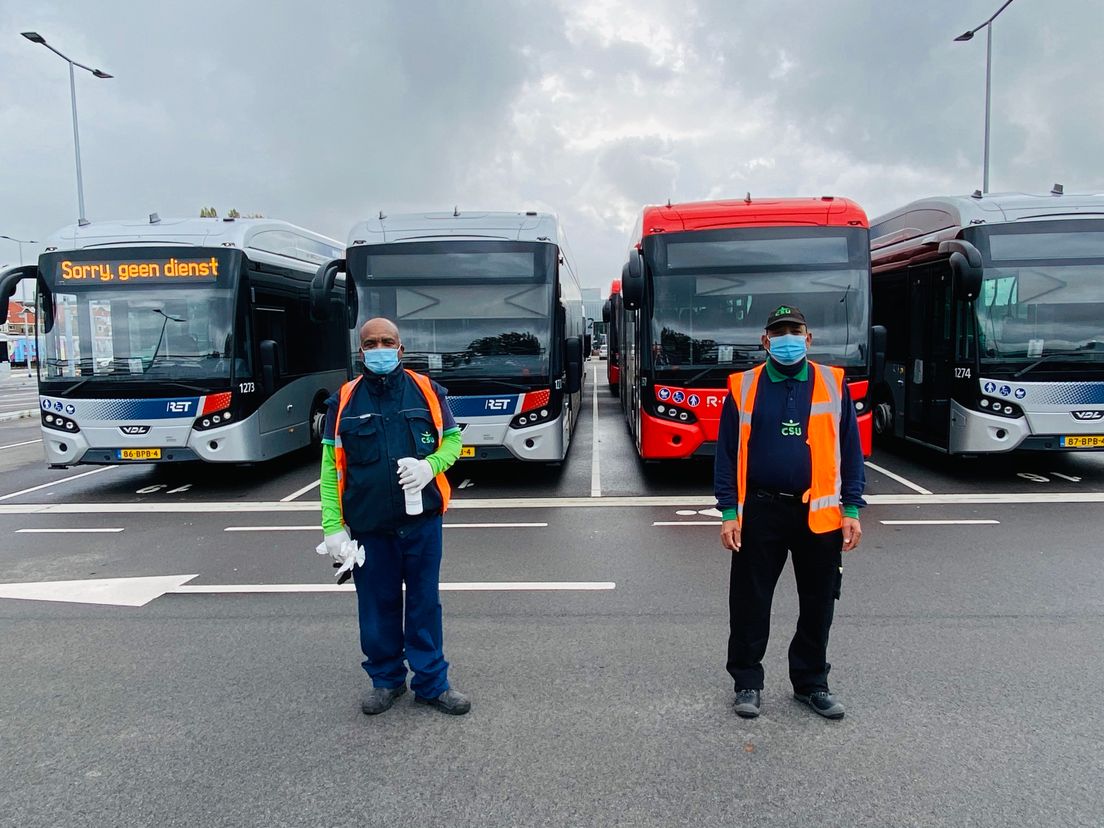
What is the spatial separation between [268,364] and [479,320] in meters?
2.74

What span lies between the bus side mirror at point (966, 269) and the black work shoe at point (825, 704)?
6.12 metres

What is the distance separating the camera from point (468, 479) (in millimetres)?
10055

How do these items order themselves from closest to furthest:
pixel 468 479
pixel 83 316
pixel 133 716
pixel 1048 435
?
pixel 133 716, pixel 1048 435, pixel 83 316, pixel 468 479

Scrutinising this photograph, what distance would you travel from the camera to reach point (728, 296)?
27.6 ft

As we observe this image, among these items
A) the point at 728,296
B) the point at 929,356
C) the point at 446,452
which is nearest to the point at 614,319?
the point at 929,356

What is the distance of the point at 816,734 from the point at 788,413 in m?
1.42

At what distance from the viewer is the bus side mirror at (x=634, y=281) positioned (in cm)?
847

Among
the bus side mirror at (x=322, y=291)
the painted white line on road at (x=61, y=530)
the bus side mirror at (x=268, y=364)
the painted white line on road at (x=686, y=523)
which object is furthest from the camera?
the bus side mirror at (x=268, y=364)

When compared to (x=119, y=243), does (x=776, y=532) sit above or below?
below

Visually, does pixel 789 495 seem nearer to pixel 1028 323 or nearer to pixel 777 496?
pixel 777 496

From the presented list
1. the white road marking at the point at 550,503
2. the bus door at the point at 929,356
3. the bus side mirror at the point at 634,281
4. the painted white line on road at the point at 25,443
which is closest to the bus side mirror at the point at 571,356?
the bus side mirror at the point at 634,281

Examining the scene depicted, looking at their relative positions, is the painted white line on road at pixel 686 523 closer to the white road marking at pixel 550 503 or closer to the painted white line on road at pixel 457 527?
the white road marking at pixel 550 503

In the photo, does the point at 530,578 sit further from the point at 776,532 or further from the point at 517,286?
the point at 517,286

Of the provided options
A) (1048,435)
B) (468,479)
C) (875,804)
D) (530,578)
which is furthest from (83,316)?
(1048,435)
